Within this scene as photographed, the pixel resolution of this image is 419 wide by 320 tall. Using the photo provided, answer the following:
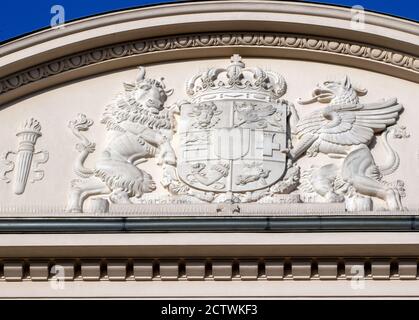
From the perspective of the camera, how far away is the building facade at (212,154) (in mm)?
16719

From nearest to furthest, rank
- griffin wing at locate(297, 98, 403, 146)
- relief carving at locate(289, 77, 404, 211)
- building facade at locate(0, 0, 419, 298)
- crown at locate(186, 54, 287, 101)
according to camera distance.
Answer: building facade at locate(0, 0, 419, 298) → relief carving at locate(289, 77, 404, 211) → griffin wing at locate(297, 98, 403, 146) → crown at locate(186, 54, 287, 101)

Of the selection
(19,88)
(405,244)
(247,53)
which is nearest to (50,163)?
(19,88)

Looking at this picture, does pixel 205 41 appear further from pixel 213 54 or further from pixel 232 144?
pixel 232 144

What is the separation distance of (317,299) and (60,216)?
9.85 ft

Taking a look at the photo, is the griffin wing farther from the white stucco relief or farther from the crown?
the crown

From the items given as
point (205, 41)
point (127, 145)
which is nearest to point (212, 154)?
point (127, 145)

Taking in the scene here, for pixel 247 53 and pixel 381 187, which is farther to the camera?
pixel 247 53

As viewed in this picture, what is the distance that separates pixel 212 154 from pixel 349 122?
1.69 metres

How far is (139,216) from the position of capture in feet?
55.7

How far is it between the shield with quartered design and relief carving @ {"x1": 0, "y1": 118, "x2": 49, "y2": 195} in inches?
67.5

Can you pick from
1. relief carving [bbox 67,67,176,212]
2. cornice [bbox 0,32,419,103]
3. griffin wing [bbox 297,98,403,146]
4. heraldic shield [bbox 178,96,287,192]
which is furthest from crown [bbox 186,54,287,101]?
griffin wing [bbox 297,98,403,146]

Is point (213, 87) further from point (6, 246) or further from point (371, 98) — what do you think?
point (6, 246)

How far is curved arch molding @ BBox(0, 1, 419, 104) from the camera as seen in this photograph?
18359 millimetres

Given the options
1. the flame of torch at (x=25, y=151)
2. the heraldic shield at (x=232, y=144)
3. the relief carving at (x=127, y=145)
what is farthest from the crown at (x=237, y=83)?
the flame of torch at (x=25, y=151)
